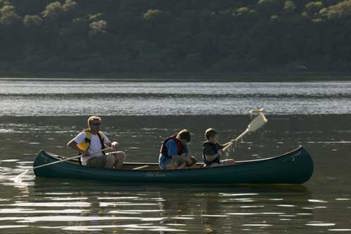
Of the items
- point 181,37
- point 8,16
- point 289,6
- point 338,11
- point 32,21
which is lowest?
point 181,37

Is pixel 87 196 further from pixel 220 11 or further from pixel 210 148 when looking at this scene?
pixel 220 11

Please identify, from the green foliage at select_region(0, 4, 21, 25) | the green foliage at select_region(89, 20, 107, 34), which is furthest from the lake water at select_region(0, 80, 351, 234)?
the green foliage at select_region(0, 4, 21, 25)

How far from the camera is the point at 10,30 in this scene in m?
177

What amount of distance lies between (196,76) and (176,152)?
128 m

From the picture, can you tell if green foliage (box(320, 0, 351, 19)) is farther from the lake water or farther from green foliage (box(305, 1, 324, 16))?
the lake water

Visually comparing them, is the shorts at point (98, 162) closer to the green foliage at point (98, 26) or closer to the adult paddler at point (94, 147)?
the adult paddler at point (94, 147)

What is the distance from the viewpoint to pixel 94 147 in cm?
2964

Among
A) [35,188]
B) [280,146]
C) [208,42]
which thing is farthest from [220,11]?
[35,188]

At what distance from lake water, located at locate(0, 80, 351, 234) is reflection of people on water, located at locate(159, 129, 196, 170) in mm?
663

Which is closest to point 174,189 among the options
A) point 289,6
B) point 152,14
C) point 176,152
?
point 176,152

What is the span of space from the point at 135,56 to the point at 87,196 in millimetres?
137699

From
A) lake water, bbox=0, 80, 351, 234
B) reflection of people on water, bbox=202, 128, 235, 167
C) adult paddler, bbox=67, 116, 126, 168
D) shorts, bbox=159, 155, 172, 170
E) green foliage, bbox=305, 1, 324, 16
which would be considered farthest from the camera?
green foliage, bbox=305, 1, 324, 16

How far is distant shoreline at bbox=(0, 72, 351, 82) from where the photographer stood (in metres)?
147

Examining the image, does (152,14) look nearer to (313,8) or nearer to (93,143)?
(313,8)
